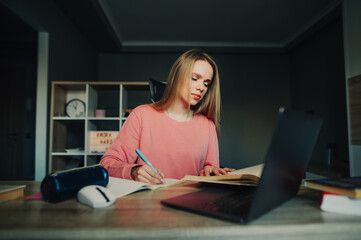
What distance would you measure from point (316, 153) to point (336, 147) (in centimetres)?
60

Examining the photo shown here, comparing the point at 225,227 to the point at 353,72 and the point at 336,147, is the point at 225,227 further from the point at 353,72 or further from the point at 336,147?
the point at 336,147

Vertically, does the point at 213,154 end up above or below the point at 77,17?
below

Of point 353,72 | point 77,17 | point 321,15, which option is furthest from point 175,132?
point 321,15

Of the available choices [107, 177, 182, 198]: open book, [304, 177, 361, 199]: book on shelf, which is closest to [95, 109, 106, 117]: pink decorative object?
[107, 177, 182, 198]: open book

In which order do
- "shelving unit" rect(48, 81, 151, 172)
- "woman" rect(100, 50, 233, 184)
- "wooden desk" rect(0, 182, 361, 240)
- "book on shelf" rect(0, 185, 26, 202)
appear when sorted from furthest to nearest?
"shelving unit" rect(48, 81, 151, 172), "woman" rect(100, 50, 233, 184), "book on shelf" rect(0, 185, 26, 202), "wooden desk" rect(0, 182, 361, 240)

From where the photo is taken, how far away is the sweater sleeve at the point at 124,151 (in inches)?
39.5

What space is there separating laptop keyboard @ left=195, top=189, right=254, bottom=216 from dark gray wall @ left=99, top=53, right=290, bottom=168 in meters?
4.07

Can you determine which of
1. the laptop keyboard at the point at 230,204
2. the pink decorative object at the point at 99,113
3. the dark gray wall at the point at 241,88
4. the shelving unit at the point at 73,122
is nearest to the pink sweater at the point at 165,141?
the laptop keyboard at the point at 230,204

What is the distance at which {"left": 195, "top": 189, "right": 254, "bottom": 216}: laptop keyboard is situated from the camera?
1.69 ft

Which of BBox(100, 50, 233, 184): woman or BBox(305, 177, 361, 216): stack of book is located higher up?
BBox(100, 50, 233, 184): woman

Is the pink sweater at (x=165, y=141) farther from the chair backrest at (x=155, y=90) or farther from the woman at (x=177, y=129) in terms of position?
the chair backrest at (x=155, y=90)

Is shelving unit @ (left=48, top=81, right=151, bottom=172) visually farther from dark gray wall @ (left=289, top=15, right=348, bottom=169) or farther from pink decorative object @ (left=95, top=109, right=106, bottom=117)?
dark gray wall @ (left=289, top=15, right=348, bottom=169)

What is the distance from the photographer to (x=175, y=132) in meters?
1.40

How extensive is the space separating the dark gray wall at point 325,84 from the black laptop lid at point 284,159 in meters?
2.75
